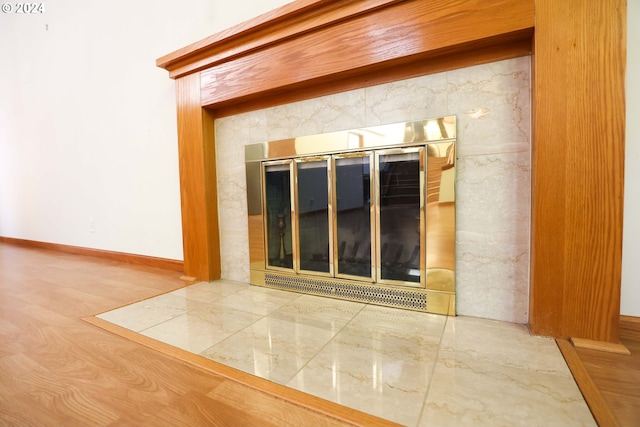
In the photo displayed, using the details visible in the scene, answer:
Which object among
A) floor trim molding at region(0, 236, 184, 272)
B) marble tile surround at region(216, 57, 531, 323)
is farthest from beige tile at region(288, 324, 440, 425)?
floor trim molding at region(0, 236, 184, 272)

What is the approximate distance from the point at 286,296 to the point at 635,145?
1.54 m

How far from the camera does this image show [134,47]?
7.14 feet

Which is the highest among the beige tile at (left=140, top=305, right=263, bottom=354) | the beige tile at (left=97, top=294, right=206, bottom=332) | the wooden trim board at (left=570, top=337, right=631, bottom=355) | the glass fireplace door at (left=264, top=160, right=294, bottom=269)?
the glass fireplace door at (left=264, top=160, right=294, bottom=269)

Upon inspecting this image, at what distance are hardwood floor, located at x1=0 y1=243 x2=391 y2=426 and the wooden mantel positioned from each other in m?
0.83

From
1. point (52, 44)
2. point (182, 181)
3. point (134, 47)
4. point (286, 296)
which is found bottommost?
point (286, 296)

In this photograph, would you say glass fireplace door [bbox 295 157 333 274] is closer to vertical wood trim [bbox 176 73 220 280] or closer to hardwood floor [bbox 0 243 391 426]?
vertical wood trim [bbox 176 73 220 280]

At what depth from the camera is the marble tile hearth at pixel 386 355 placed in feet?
2.31

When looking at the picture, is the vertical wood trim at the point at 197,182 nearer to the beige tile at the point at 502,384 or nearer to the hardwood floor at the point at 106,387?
the hardwood floor at the point at 106,387

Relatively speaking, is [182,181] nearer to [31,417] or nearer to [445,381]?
[31,417]

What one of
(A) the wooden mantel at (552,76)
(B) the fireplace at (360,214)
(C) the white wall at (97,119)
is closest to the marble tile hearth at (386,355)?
(B) the fireplace at (360,214)

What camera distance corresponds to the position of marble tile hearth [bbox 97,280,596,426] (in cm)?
70

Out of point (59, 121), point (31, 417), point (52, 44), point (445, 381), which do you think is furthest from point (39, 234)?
point (445, 381)

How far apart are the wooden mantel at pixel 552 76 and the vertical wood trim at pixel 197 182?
2.41 feet

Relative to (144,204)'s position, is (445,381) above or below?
below
